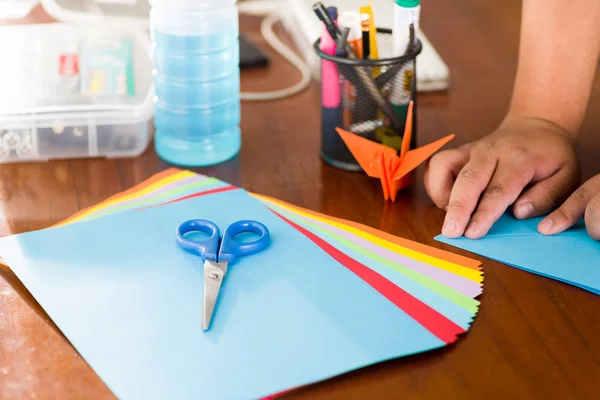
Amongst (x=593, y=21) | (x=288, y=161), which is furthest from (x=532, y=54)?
(x=288, y=161)

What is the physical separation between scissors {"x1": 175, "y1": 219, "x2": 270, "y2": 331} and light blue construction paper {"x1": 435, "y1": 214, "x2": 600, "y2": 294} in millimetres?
194

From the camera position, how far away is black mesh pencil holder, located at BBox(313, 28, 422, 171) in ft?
2.95

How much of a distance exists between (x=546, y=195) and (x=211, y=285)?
389 mm

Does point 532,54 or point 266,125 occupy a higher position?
point 532,54

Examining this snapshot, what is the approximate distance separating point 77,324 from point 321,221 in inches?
11.2

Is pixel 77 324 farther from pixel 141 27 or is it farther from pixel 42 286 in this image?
pixel 141 27

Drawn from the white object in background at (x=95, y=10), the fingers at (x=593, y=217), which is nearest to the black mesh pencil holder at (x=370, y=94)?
the fingers at (x=593, y=217)

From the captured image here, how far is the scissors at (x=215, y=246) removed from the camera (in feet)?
2.28

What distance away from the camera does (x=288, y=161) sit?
0.98 meters

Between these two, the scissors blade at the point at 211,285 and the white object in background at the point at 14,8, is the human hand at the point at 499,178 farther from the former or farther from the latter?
the white object in background at the point at 14,8

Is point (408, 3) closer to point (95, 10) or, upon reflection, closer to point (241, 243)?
point (241, 243)

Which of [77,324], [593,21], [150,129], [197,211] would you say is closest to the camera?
[77,324]

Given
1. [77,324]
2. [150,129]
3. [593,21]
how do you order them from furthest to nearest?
[150,129] → [593,21] → [77,324]

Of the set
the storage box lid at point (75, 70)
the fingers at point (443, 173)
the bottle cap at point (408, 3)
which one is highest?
the bottle cap at point (408, 3)
